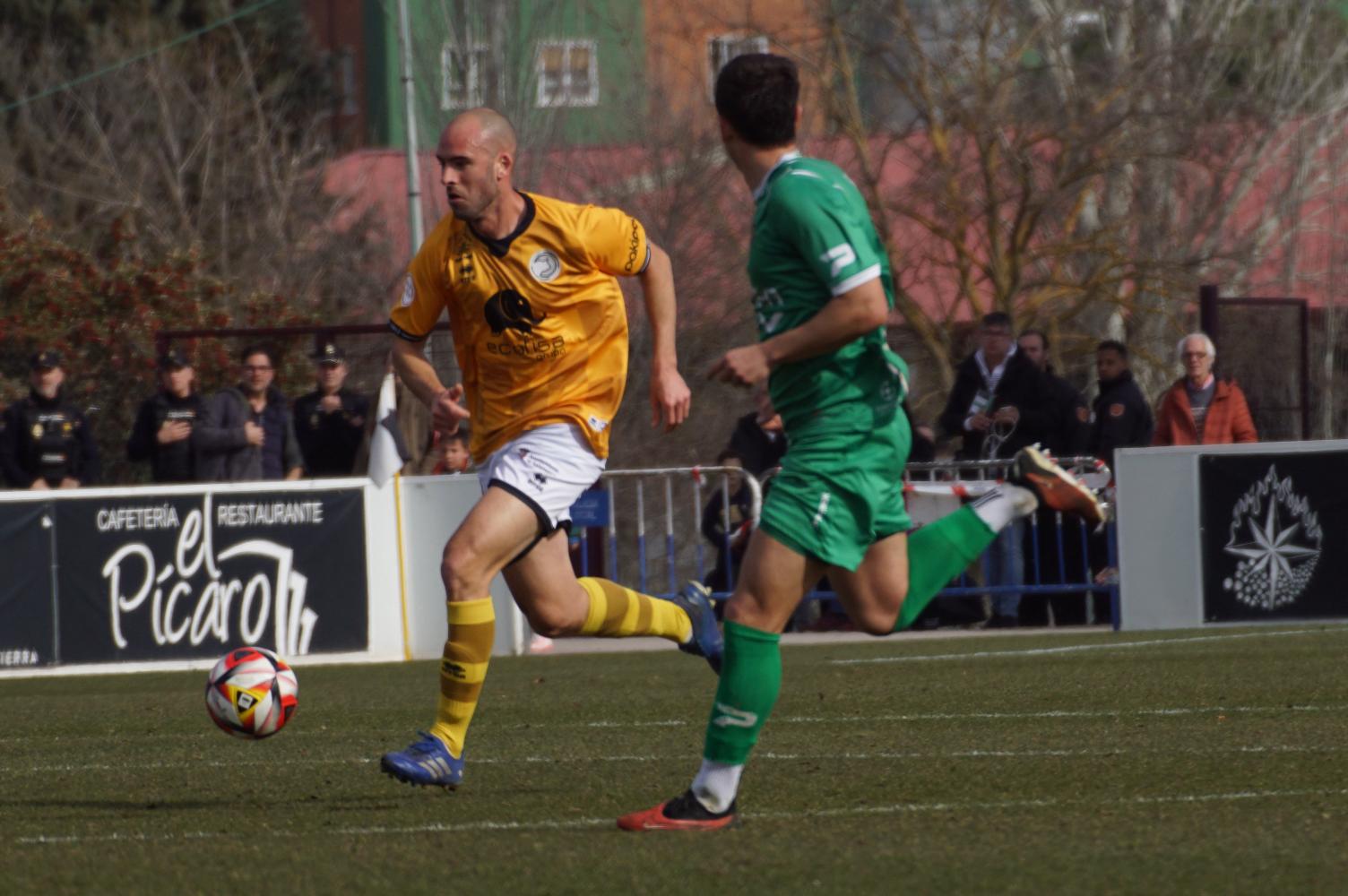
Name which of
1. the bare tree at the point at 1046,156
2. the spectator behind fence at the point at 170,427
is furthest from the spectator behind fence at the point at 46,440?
the bare tree at the point at 1046,156

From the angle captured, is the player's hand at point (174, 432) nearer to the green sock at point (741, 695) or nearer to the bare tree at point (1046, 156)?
the green sock at point (741, 695)

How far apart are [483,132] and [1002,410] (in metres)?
8.04

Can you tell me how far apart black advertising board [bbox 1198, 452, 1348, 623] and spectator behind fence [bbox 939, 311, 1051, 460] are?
1174 mm

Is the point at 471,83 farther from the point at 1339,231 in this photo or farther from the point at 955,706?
the point at 955,706

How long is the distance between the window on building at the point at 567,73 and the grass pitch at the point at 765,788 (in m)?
16.5

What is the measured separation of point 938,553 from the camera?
6020mm

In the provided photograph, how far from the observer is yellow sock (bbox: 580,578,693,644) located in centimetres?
757

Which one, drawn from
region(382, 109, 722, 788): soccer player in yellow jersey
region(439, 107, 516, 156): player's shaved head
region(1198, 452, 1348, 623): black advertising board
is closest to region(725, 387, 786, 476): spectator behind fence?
region(1198, 452, 1348, 623): black advertising board

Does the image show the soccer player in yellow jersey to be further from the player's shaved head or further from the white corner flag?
the white corner flag

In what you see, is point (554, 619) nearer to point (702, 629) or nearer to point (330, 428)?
point (702, 629)

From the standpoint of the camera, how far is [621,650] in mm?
14773

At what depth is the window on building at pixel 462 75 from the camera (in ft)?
87.2

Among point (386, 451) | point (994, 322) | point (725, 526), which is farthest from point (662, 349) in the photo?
point (725, 526)

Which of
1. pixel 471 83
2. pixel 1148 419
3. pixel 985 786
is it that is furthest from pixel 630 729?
pixel 471 83
